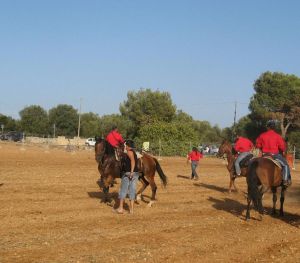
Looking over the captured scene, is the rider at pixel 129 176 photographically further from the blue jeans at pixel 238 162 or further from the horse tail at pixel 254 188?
the blue jeans at pixel 238 162

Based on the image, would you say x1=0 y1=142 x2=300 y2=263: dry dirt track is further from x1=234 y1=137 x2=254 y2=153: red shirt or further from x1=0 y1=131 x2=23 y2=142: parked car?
x1=0 y1=131 x2=23 y2=142: parked car

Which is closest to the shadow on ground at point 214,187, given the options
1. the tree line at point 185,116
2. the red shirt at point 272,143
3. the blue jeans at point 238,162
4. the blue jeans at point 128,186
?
the blue jeans at point 238,162

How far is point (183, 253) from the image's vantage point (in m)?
8.38

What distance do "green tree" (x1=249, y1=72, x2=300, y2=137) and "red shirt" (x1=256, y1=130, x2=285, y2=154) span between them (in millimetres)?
55886

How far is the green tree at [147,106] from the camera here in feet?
253

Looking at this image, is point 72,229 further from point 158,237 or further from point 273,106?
point 273,106

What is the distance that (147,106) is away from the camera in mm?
77625

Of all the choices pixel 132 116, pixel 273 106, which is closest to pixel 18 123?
pixel 132 116

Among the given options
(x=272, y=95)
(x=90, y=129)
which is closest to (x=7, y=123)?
(x=90, y=129)

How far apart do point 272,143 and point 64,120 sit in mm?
102181

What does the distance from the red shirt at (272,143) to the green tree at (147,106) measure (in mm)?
61724

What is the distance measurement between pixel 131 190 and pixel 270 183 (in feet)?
11.8

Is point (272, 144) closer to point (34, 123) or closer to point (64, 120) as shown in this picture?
point (34, 123)

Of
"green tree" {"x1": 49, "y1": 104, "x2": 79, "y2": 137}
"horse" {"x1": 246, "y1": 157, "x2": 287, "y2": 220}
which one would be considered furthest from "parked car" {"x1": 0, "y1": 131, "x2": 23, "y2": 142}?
"horse" {"x1": 246, "y1": 157, "x2": 287, "y2": 220}
